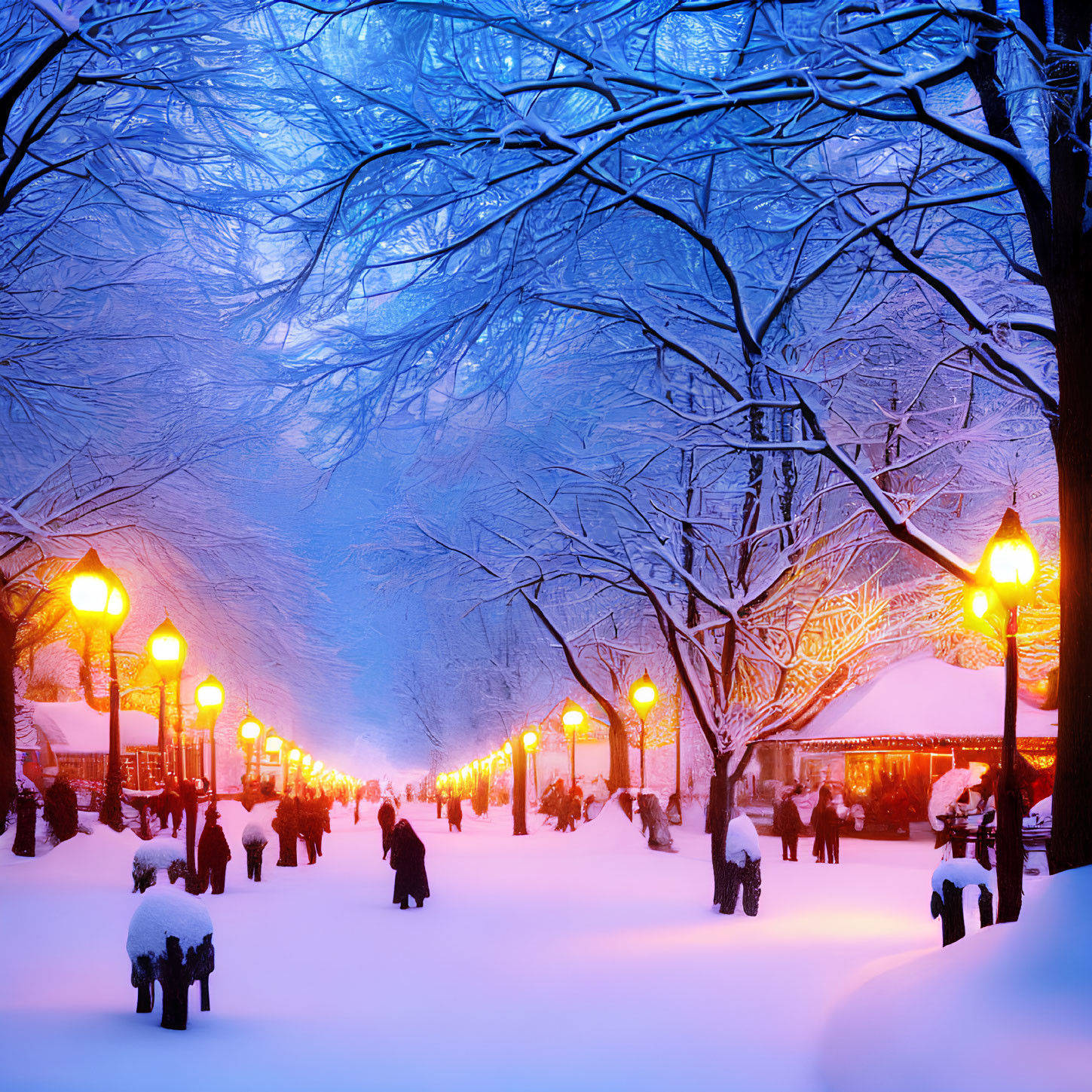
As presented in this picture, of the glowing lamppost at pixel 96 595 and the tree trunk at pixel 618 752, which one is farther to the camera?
the tree trunk at pixel 618 752

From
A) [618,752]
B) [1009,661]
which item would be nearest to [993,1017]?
[1009,661]

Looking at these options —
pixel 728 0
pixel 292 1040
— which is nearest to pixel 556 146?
pixel 728 0

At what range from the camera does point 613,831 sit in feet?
106

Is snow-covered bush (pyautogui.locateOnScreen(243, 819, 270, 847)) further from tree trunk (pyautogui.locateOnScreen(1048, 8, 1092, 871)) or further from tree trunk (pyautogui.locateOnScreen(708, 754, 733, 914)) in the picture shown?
tree trunk (pyautogui.locateOnScreen(1048, 8, 1092, 871))

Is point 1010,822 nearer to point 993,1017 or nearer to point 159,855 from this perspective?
point 993,1017

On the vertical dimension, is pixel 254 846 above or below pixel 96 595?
below

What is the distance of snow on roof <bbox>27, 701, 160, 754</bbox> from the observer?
175ft

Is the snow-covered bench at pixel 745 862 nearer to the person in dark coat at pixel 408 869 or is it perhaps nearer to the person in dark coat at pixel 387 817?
the person in dark coat at pixel 408 869

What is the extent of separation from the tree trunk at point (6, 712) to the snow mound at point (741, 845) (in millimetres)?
16477

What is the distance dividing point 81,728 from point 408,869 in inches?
1555

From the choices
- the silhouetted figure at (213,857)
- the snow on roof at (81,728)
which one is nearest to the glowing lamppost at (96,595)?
the silhouetted figure at (213,857)

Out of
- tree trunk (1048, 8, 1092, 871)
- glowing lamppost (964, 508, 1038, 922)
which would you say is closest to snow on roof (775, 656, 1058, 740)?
glowing lamppost (964, 508, 1038, 922)

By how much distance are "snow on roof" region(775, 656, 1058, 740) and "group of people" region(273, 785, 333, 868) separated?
1269 cm

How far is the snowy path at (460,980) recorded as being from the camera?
8664 millimetres
